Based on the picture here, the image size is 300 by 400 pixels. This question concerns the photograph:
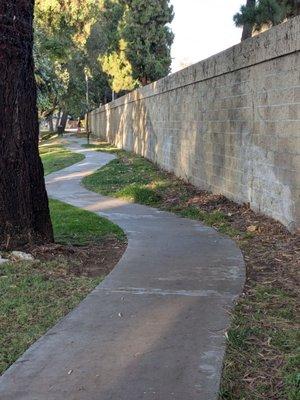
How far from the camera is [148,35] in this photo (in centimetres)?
3347

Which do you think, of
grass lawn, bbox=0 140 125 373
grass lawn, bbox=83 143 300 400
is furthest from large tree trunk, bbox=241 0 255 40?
grass lawn, bbox=0 140 125 373

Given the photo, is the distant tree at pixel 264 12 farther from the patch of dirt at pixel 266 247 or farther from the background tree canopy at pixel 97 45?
the patch of dirt at pixel 266 247

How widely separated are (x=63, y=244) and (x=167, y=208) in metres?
3.41

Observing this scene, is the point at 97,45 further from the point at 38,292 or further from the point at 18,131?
the point at 38,292

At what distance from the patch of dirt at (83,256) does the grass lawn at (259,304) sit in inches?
57.3

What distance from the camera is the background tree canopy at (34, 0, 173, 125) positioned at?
2086 cm

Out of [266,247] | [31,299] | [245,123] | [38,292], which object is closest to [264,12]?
[245,123]

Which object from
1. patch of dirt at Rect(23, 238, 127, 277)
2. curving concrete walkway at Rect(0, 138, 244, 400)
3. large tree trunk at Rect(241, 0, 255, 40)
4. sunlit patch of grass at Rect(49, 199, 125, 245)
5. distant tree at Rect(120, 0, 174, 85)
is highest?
distant tree at Rect(120, 0, 174, 85)

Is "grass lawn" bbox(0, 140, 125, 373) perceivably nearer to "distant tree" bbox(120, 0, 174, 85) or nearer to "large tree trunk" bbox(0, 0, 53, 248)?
"large tree trunk" bbox(0, 0, 53, 248)

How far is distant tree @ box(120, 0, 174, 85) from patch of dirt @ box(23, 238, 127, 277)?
27.8m

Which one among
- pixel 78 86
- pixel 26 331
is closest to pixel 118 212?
pixel 26 331

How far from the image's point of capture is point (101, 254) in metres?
6.62

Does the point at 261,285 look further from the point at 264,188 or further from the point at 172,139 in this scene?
the point at 172,139

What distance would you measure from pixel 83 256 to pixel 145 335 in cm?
251
